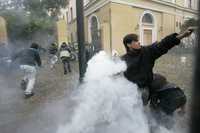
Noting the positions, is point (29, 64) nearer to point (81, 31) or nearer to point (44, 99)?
point (44, 99)

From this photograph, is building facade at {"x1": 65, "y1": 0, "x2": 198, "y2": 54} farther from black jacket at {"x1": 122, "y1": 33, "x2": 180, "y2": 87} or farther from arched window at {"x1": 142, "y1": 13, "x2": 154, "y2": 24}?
black jacket at {"x1": 122, "y1": 33, "x2": 180, "y2": 87}

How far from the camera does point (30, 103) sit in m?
7.73

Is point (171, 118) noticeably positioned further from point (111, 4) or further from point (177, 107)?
point (111, 4)

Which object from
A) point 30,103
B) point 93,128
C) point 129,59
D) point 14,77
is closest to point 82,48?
point 129,59

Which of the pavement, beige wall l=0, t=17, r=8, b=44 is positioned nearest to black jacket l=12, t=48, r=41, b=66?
the pavement

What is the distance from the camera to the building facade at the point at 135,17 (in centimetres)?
2205

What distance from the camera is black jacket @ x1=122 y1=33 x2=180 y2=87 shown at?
3.53 meters

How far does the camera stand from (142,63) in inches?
141

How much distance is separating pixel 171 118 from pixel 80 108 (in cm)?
105

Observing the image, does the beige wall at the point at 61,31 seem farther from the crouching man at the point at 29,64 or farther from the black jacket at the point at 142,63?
the black jacket at the point at 142,63

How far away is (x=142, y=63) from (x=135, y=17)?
827 inches

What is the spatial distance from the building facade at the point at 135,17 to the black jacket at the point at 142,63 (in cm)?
1492

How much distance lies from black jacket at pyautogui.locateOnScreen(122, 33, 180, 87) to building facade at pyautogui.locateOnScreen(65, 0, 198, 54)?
588 inches

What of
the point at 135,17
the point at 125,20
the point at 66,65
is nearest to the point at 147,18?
the point at 135,17
